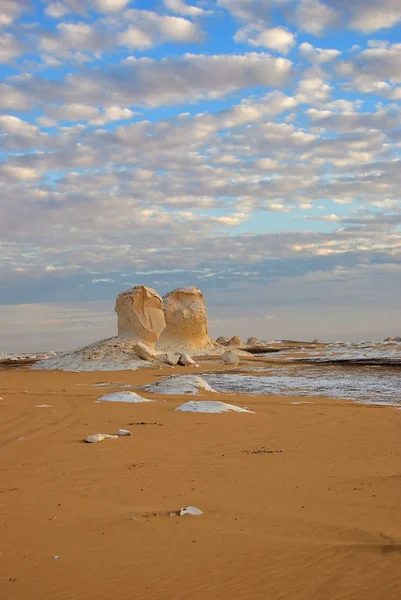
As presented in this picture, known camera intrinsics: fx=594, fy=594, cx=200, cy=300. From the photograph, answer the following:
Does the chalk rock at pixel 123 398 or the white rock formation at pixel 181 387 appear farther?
the white rock formation at pixel 181 387

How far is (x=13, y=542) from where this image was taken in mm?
5047

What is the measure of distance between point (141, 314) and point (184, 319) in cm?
1046

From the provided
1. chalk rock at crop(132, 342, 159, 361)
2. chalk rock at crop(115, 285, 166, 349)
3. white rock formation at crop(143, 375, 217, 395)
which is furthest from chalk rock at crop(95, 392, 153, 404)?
chalk rock at crop(115, 285, 166, 349)

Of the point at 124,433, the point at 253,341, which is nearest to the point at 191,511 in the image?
the point at 124,433

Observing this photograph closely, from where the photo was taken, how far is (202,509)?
6.00 m

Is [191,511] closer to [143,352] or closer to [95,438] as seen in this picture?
[95,438]

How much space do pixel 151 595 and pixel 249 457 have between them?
4.74 metres

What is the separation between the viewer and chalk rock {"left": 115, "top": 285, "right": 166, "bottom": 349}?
116ft

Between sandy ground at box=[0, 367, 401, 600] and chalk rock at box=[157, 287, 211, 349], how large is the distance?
33.9 metres

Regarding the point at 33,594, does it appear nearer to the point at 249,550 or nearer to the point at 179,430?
the point at 249,550

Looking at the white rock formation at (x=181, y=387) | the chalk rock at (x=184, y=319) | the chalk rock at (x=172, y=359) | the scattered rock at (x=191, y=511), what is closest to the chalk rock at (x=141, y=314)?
the chalk rock at (x=172, y=359)

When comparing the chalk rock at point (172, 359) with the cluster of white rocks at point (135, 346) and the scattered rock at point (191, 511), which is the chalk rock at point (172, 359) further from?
the scattered rock at point (191, 511)

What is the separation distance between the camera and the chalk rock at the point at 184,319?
45688 millimetres

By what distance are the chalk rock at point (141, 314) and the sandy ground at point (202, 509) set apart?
2370 centimetres
